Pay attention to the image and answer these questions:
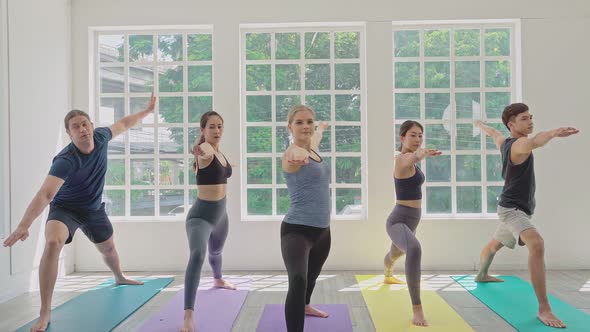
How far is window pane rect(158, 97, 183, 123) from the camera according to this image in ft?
17.2

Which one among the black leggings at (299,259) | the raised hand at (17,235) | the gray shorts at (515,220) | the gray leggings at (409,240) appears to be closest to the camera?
the black leggings at (299,259)

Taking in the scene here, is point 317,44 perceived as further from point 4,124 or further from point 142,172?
point 4,124

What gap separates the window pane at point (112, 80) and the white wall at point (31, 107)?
0.43 m

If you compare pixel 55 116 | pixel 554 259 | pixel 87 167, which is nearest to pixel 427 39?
pixel 554 259

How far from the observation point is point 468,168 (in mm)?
5098

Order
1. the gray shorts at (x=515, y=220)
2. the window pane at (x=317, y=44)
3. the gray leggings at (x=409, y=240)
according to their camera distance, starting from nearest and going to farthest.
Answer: the gray leggings at (x=409, y=240) < the gray shorts at (x=515, y=220) < the window pane at (x=317, y=44)

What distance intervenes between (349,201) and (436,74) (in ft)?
5.90

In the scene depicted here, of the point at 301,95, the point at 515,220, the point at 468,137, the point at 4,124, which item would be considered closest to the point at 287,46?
the point at 301,95

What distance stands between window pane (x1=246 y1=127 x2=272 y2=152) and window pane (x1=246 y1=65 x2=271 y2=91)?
1.59 ft

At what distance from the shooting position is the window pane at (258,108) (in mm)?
5191

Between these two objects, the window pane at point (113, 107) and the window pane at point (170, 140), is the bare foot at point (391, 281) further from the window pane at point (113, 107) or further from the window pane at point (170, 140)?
the window pane at point (113, 107)

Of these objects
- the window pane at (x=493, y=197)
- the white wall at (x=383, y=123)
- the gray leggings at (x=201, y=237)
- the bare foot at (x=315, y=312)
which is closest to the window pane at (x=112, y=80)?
the white wall at (x=383, y=123)

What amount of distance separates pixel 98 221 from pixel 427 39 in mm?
4009

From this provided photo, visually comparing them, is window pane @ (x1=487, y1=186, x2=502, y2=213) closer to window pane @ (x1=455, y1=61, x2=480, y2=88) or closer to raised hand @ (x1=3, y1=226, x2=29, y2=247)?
window pane @ (x1=455, y1=61, x2=480, y2=88)
